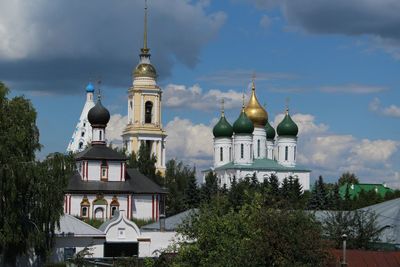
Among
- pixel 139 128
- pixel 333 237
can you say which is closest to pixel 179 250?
pixel 333 237

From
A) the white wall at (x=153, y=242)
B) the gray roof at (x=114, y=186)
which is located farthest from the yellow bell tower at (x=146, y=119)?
the white wall at (x=153, y=242)

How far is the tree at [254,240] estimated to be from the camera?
24750 mm

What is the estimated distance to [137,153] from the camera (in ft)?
266

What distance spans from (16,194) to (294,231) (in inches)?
503

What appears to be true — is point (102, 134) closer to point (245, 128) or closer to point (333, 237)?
point (245, 128)

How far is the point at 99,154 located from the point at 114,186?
2.53 meters

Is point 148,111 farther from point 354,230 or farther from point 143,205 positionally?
point 354,230

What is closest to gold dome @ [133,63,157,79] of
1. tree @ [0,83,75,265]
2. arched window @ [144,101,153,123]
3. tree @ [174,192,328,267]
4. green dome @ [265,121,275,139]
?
arched window @ [144,101,153,123]

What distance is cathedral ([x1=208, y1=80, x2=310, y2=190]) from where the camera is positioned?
294 feet

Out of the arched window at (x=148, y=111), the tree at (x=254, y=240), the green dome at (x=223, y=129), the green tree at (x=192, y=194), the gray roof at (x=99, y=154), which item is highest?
the arched window at (x=148, y=111)

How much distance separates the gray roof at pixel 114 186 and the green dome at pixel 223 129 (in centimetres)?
2574

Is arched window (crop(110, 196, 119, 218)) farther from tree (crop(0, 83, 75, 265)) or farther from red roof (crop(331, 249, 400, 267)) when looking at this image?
red roof (crop(331, 249, 400, 267))

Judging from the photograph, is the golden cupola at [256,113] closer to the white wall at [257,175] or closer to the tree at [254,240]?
the white wall at [257,175]

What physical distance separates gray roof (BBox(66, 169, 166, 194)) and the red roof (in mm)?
36424
